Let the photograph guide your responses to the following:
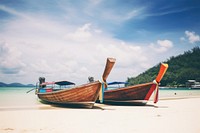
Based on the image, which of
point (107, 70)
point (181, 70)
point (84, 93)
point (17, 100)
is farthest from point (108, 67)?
point (181, 70)

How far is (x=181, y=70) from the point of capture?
95375 millimetres

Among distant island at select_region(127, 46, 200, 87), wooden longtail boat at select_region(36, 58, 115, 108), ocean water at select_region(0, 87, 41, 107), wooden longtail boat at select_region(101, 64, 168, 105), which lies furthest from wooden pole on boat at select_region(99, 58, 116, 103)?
distant island at select_region(127, 46, 200, 87)

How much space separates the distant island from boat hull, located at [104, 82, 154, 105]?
8068 cm

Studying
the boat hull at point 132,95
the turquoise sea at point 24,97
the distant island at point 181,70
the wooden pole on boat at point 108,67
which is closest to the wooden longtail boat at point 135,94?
the boat hull at point 132,95

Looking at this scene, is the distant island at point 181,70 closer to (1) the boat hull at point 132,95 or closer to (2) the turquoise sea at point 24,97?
(2) the turquoise sea at point 24,97

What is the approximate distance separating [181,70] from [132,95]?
90.9m

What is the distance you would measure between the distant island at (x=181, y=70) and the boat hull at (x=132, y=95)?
80.7 meters

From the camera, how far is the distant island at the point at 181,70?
8794 centimetres

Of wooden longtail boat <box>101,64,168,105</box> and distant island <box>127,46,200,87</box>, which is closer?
wooden longtail boat <box>101,64,168,105</box>

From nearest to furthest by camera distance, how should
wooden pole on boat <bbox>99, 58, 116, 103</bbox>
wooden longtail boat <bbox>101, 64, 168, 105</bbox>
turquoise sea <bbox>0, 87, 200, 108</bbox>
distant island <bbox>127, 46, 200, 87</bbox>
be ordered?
wooden pole on boat <bbox>99, 58, 116, 103</bbox> < wooden longtail boat <bbox>101, 64, 168, 105</bbox> < turquoise sea <bbox>0, 87, 200, 108</bbox> < distant island <bbox>127, 46, 200, 87</bbox>

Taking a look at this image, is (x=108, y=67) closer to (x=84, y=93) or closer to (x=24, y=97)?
(x=84, y=93)

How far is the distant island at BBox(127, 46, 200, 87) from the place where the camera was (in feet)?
289

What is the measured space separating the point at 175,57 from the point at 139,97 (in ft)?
372

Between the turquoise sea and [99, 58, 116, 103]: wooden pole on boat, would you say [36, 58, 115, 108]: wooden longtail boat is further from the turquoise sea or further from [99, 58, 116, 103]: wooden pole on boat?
the turquoise sea
